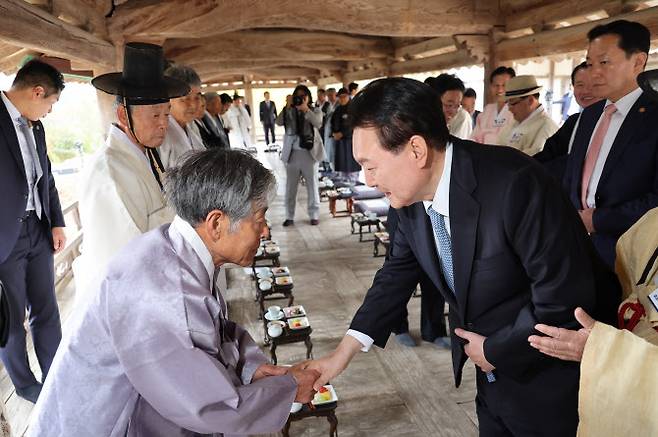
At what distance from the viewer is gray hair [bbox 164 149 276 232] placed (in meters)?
1.21

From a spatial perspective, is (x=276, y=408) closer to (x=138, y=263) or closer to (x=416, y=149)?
(x=138, y=263)

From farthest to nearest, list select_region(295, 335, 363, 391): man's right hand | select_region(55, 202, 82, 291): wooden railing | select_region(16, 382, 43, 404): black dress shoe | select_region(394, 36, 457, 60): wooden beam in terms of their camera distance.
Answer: select_region(394, 36, 457, 60): wooden beam, select_region(55, 202, 82, 291): wooden railing, select_region(16, 382, 43, 404): black dress shoe, select_region(295, 335, 363, 391): man's right hand

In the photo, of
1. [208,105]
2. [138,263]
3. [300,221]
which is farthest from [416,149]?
[300,221]

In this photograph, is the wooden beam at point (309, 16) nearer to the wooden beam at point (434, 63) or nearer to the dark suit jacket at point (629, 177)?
the wooden beam at point (434, 63)

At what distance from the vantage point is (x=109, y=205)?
76.2 inches

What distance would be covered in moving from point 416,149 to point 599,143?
5.16 feet

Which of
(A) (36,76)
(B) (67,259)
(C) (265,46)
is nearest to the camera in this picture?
(A) (36,76)

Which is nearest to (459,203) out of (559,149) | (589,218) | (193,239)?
(193,239)

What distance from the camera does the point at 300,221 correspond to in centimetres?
680

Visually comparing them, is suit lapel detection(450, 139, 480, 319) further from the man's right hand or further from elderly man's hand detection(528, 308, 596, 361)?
the man's right hand

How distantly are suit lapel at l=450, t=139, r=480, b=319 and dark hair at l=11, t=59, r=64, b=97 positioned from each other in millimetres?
2184

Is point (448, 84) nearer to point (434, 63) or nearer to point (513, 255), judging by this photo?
point (513, 255)

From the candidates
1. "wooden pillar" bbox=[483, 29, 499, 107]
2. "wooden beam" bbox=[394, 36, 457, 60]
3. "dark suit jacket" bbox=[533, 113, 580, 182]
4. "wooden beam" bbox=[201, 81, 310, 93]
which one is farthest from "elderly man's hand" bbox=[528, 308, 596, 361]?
"wooden beam" bbox=[201, 81, 310, 93]

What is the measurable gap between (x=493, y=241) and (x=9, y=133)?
7.53 ft
